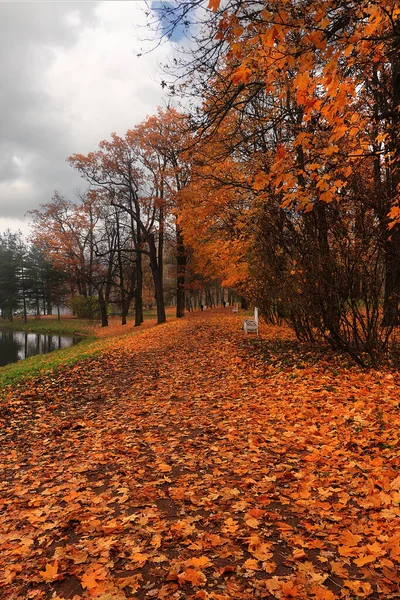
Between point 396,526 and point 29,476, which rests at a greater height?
point 396,526

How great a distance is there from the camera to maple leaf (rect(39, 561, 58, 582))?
2.68 m

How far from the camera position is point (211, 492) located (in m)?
3.65

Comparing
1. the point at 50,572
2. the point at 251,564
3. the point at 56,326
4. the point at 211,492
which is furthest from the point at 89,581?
the point at 56,326

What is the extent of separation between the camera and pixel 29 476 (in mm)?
4742

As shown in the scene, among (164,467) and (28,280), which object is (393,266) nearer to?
(164,467)

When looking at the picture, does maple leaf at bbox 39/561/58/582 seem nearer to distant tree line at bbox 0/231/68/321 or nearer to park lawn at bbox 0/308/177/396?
park lawn at bbox 0/308/177/396

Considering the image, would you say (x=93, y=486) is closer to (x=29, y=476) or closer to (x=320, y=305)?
(x=29, y=476)

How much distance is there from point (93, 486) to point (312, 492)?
2406 mm

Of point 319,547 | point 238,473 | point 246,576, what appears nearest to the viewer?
point 246,576

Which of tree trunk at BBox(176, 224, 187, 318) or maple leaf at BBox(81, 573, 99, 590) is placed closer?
maple leaf at BBox(81, 573, 99, 590)

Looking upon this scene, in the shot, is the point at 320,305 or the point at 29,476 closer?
the point at 29,476

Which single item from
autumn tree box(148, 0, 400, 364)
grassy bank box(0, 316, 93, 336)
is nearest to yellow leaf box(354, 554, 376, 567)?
autumn tree box(148, 0, 400, 364)

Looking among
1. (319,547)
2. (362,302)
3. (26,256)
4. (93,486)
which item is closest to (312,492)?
(319,547)

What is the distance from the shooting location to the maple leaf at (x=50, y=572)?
8.80ft
